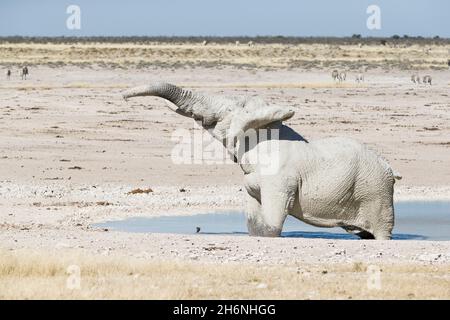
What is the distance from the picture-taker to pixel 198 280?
11.7 m

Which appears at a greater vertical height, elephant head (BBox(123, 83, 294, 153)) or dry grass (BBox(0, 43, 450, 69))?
elephant head (BBox(123, 83, 294, 153))

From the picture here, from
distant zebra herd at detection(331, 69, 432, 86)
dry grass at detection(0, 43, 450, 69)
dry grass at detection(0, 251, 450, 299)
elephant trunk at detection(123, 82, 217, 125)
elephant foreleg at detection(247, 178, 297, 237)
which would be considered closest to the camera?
dry grass at detection(0, 251, 450, 299)

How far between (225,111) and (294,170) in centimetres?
110

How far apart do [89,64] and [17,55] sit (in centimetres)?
1222

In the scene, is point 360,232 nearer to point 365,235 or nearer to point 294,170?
point 365,235

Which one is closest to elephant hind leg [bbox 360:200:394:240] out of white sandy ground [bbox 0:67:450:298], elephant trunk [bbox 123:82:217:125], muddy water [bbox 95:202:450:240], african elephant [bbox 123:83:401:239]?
african elephant [bbox 123:83:401:239]

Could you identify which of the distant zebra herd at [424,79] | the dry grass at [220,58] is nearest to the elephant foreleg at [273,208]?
the distant zebra herd at [424,79]

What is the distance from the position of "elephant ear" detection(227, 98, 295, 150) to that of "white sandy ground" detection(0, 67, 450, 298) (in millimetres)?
1569

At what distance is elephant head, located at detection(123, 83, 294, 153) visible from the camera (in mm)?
15289

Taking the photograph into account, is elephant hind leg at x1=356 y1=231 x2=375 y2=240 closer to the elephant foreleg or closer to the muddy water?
the muddy water

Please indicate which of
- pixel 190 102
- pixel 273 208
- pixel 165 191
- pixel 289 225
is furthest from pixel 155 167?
pixel 273 208

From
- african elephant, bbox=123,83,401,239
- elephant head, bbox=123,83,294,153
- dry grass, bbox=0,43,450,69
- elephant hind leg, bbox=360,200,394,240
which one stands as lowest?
dry grass, bbox=0,43,450,69

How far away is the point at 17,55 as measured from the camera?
76.8 metres

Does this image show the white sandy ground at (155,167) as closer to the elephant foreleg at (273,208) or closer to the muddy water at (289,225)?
the muddy water at (289,225)
